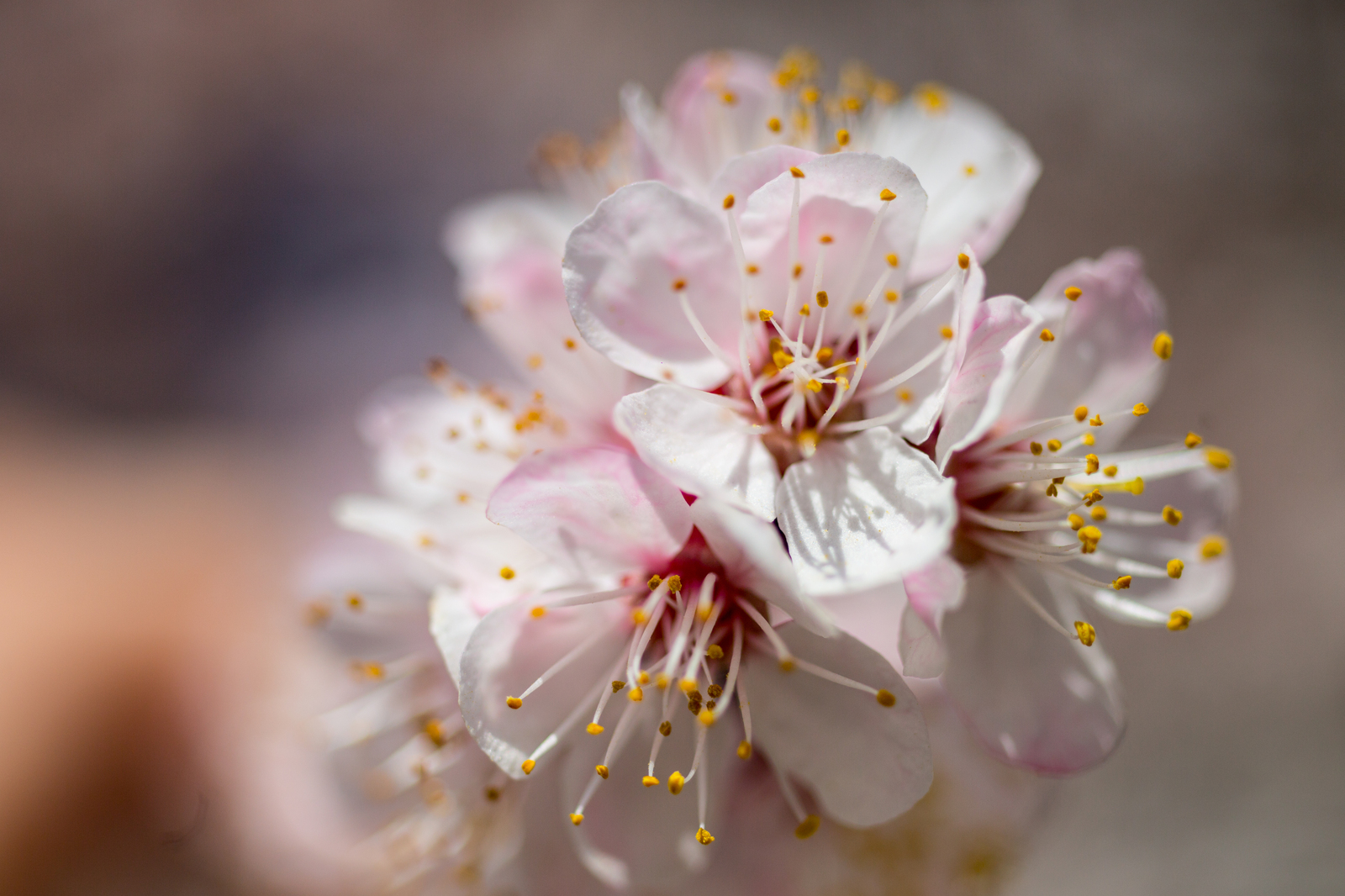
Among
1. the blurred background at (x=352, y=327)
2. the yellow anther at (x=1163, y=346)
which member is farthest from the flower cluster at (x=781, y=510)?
the blurred background at (x=352, y=327)

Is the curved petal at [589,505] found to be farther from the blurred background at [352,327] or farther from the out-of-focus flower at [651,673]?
the blurred background at [352,327]

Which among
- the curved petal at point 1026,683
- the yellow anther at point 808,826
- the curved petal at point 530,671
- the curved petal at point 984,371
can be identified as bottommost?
the yellow anther at point 808,826

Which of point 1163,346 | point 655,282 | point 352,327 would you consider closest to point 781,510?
point 655,282

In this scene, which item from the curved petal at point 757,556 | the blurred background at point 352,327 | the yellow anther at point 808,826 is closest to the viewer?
the curved petal at point 757,556

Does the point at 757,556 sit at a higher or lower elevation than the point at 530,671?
higher

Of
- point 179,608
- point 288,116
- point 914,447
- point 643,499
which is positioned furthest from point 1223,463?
point 288,116

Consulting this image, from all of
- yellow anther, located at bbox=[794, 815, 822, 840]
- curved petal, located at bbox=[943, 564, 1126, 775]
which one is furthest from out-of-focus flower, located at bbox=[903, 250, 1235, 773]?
yellow anther, located at bbox=[794, 815, 822, 840]

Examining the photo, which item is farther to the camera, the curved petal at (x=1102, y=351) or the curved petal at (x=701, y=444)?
the curved petal at (x=1102, y=351)

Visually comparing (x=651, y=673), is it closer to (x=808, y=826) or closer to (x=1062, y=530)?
(x=808, y=826)

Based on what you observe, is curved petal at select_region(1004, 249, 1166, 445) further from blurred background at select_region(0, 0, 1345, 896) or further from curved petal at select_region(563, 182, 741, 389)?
blurred background at select_region(0, 0, 1345, 896)
